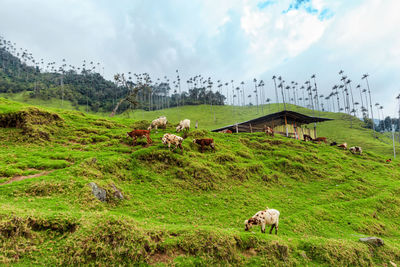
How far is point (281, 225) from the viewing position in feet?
34.8

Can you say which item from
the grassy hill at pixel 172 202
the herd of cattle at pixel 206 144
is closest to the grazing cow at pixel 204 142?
the herd of cattle at pixel 206 144

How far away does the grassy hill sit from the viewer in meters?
6.12

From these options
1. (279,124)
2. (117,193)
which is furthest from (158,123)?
(279,124)

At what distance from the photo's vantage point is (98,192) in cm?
955

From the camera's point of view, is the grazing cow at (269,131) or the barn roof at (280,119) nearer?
the grazing cow at (269,131)

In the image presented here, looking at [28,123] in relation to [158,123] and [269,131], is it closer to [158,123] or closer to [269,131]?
[158,123]

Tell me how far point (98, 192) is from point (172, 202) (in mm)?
3650

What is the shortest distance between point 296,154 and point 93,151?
64.1ft

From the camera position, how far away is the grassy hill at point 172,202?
6121 millimetres

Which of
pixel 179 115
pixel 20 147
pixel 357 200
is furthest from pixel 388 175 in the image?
pixel 179 115

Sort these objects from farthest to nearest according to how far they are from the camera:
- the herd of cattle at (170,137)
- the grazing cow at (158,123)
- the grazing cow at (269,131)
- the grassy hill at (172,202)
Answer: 1. the grazing cow at (269,131)
2. the grazing cow at (158,123)
3. the herd of cattle at (170,137)
4. the grassy hill at (172,202)

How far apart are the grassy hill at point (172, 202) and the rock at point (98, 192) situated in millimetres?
258

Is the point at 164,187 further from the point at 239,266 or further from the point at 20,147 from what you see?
the point at 20,147

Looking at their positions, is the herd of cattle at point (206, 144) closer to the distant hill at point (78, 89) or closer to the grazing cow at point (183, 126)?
the grazing cow at point (183, 126)
